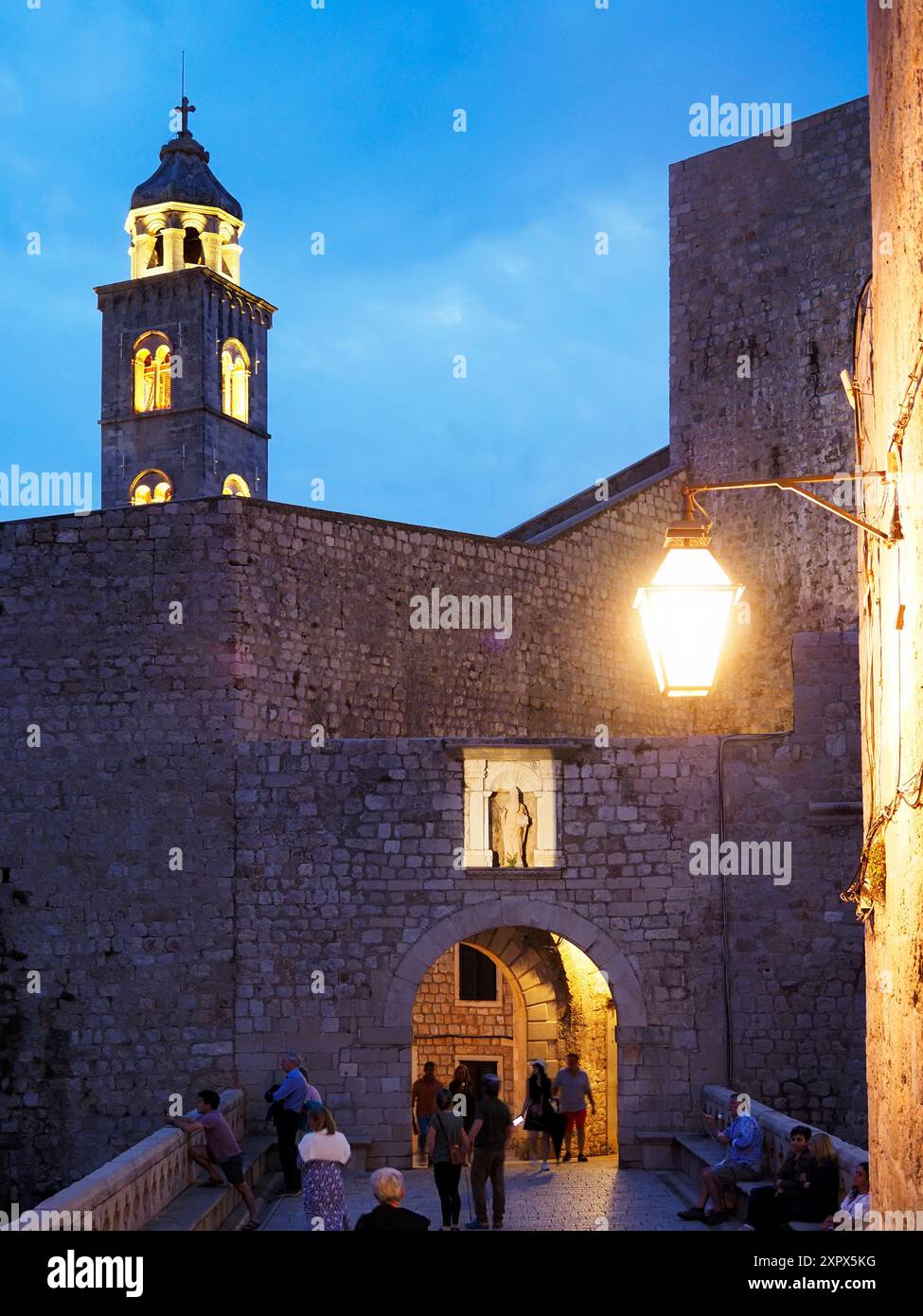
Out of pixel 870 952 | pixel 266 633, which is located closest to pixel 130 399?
pixel 266 633

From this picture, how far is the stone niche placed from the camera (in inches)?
638

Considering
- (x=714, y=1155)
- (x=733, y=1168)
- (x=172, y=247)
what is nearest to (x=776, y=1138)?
(x=733, y=1168)

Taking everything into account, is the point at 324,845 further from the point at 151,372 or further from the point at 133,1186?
the point at 151,372

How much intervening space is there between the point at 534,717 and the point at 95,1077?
21.0 feet

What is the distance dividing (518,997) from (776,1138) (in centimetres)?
1046

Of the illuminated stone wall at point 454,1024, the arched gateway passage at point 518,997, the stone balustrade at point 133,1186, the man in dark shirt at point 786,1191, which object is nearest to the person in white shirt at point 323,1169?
the stone balustrade at point 133,1186

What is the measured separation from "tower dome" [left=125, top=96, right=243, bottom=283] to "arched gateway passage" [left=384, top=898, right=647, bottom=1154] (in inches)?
1001

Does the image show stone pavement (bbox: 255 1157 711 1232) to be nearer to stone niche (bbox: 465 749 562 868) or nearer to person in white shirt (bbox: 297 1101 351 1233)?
person in white shirt (bbox: 297 1101 351 1233)

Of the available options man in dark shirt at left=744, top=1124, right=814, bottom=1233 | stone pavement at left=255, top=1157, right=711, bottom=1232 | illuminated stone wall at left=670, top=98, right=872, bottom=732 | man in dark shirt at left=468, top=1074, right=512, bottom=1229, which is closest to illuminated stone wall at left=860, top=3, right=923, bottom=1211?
man in dark shirt at left=744, top=1124, right=814, bottom=1233

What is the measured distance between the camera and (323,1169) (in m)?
9.62

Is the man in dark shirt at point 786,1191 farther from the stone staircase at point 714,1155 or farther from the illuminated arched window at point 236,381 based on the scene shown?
the illuminated arched window at point 236,381

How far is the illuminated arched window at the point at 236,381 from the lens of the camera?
45312 millimetres

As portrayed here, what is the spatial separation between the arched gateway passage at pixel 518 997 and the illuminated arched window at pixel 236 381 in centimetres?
2386
